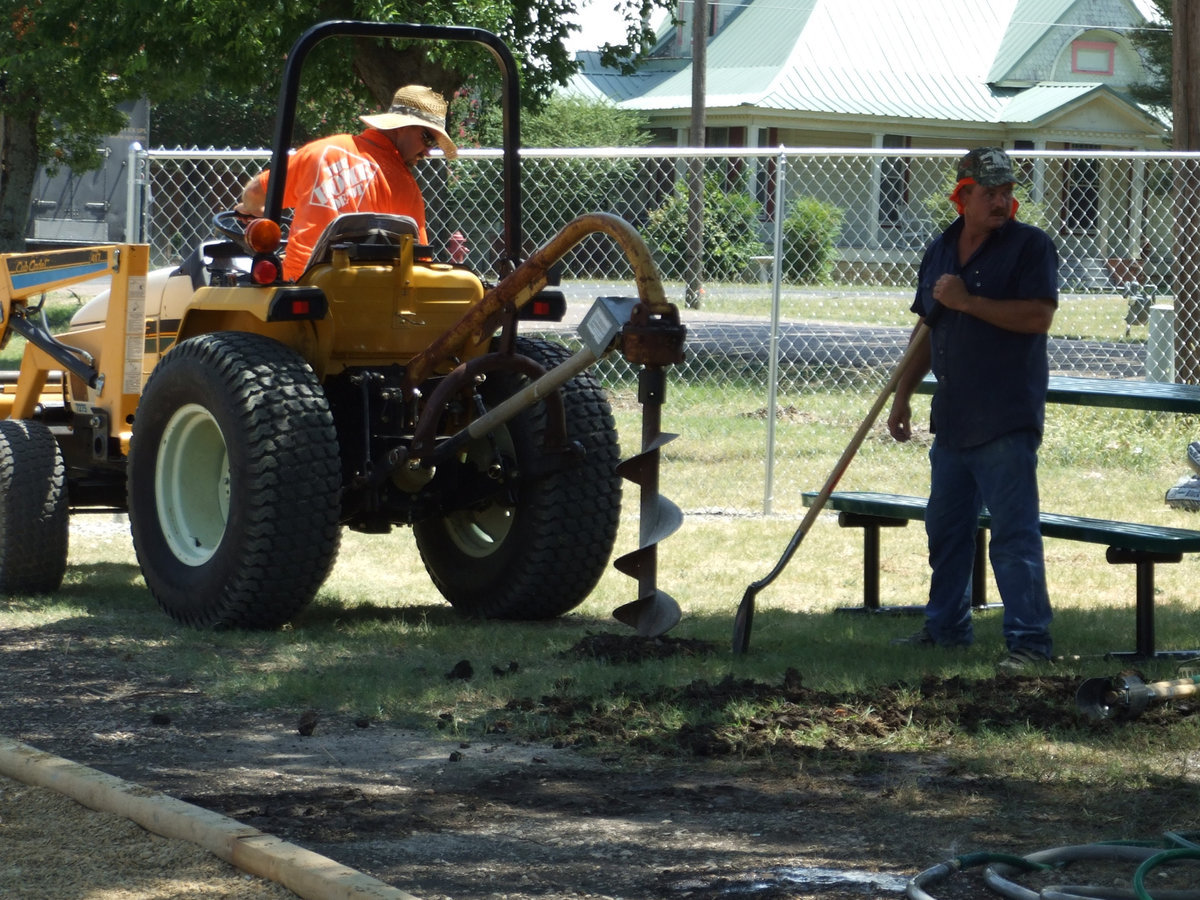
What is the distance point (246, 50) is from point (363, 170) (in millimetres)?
Answer: 10054

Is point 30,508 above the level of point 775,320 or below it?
below

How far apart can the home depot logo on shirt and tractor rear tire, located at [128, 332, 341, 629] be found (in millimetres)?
664

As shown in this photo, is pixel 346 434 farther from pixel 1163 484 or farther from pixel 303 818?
pixel 1163 484

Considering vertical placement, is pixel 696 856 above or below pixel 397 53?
below

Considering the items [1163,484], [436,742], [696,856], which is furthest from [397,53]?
[696,856]

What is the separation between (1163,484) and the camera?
11758mm

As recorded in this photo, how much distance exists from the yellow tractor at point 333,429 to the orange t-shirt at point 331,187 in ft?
0.44

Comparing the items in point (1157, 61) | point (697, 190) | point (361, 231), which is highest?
point (1157, 61)

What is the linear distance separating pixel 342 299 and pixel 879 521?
2519 mm

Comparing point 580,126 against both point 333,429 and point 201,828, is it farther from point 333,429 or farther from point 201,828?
point 201,828

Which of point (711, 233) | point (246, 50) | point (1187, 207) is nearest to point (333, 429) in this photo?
point (1187, 207)

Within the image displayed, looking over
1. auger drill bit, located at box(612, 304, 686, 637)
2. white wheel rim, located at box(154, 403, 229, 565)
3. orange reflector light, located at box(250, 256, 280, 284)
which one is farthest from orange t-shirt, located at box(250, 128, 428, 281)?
auger drill bit, located at box(612, 304, 686, 637)

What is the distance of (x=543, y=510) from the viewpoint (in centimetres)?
682

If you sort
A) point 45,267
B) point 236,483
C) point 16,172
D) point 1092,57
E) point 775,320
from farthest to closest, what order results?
point 1092,57 < point 16,172 < point 775,320 < point 45,267 < point 236,483
